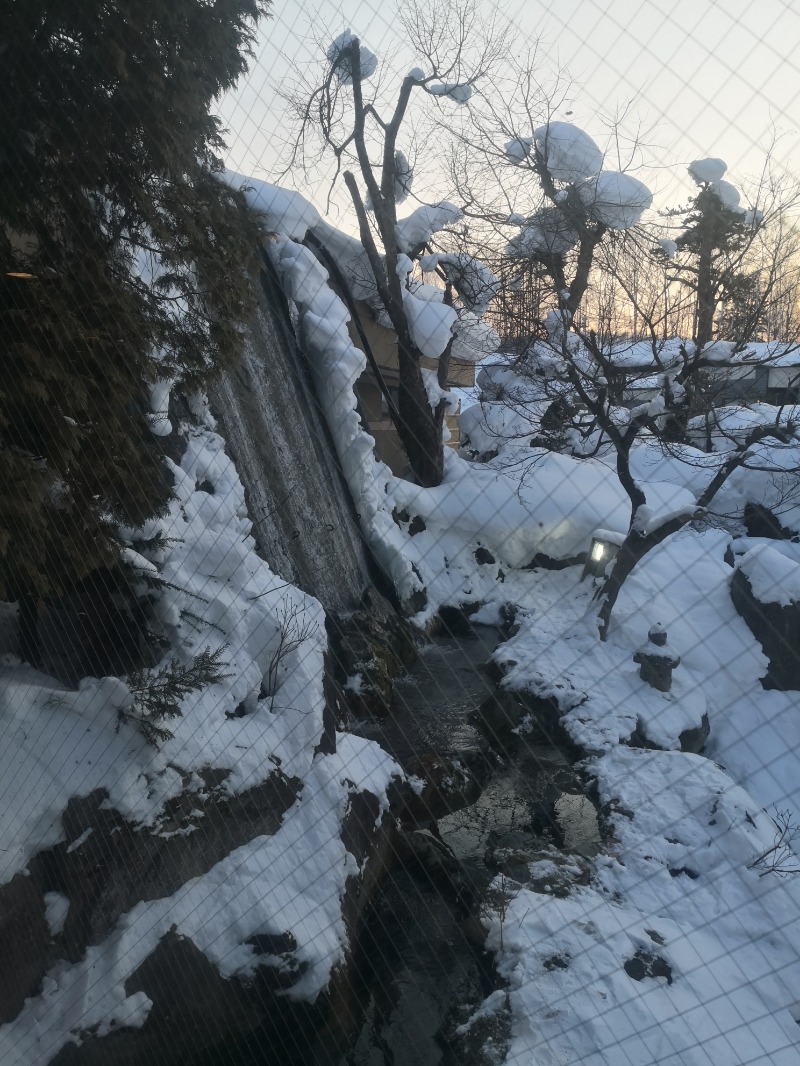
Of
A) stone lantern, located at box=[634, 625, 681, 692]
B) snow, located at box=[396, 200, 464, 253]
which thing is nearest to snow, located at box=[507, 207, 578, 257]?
snow, located at box=[396, 200, 464, 253]

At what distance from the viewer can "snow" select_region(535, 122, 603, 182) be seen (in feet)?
7.28

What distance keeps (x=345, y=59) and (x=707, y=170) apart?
1.71 metres

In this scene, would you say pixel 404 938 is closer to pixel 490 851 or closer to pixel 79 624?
pixel 490 851

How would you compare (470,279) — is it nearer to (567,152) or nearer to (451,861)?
(567,152)

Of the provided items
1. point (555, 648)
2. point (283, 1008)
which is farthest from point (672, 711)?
point (283, 1008)

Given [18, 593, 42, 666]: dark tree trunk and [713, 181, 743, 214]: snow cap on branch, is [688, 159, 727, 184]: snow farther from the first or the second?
[18, 593, 42, 666]: dark tree trunk

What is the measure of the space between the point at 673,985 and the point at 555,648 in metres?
2.42

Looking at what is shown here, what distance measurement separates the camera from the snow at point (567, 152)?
2219 mm

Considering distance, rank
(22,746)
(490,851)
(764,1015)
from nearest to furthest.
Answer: (764,1015) < (22,746) < (490,851)

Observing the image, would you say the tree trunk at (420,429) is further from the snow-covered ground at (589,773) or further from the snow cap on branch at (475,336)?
the snow-covered ground at (589,773)

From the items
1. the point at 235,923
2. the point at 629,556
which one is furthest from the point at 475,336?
the point at 235,923

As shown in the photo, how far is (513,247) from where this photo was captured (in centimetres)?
383

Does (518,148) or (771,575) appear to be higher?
(518,148)

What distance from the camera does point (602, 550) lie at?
5012mm
